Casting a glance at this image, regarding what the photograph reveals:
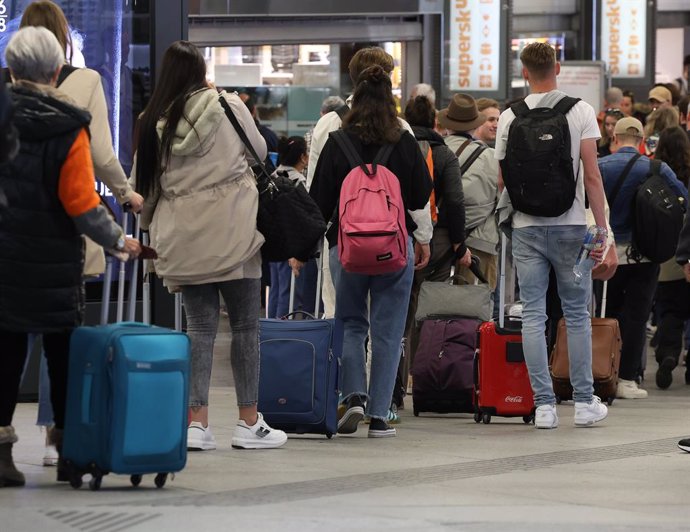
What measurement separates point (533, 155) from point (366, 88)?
102cm

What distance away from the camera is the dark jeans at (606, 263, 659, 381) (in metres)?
10.6

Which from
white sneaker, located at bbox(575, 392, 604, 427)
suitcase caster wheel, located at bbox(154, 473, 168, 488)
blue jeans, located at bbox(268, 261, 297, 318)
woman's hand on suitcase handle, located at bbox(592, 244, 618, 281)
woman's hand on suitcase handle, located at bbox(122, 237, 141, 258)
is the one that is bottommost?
white sneaker, located at bbox(575, 392, 604, 427)

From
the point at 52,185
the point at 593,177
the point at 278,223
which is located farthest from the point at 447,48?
the point at 52,185

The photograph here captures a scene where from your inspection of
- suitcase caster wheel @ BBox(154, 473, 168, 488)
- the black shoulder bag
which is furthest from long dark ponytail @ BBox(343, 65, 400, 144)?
suitcase caster wheel @ BBox(154, 473, 168, 488)

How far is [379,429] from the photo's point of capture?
7.99 meters

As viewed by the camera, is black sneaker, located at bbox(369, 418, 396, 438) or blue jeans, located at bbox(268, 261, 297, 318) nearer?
black sneaker, located at bbox(369, 418, 396, 438)

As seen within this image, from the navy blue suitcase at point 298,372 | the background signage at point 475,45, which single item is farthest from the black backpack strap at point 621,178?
the background signage at point 475,45

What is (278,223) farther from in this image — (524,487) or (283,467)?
(524,487)

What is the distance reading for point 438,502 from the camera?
580 cm

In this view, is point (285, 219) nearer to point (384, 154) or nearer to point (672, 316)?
point (384, 154)

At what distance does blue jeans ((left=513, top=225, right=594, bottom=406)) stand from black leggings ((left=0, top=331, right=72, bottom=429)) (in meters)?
3.09

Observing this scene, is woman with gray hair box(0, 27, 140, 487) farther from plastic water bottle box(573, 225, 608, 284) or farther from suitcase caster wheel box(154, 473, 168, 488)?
plastic water bottle box(573, 225, 608, 284)

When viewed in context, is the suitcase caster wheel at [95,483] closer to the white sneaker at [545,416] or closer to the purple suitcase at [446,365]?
the white sneaker at [545,416]

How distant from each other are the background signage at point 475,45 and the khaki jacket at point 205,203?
14151mm
